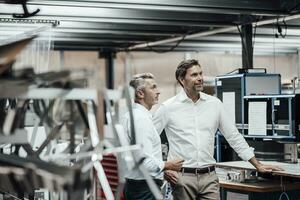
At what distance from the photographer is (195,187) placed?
12.1ft

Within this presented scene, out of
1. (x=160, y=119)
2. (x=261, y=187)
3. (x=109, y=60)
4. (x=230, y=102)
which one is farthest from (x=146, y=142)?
(x=109, y=60)

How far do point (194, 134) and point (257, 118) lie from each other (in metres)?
1.70

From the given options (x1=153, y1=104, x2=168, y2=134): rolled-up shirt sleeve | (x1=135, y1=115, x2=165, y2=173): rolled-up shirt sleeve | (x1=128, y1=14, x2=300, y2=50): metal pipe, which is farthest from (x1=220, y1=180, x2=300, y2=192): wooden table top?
(x1=128, y1=14, x2=300, y2=50): metal pipe

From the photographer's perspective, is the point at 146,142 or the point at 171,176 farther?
the point at 171,176

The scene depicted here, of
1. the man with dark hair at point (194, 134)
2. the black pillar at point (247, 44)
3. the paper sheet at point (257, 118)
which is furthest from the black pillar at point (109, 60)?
the man with dark hair at point (194, 134)

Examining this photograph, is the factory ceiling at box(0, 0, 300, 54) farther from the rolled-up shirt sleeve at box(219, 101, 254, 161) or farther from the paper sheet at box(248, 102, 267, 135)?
the rolled-up shirt sleeve at box(219, 101, 254, 161)

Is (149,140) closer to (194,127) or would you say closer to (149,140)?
(149,140)

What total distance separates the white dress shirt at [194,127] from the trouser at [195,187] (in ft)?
0.25

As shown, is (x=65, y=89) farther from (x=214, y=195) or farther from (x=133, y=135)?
(x=214, y=195)

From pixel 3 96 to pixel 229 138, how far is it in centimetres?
286

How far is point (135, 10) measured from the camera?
608 cm

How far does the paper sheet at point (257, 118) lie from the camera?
5164 millimetres

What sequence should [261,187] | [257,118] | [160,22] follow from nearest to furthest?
[261,187] → [257,118] → [160,22]

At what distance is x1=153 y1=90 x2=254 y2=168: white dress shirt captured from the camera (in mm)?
3719
